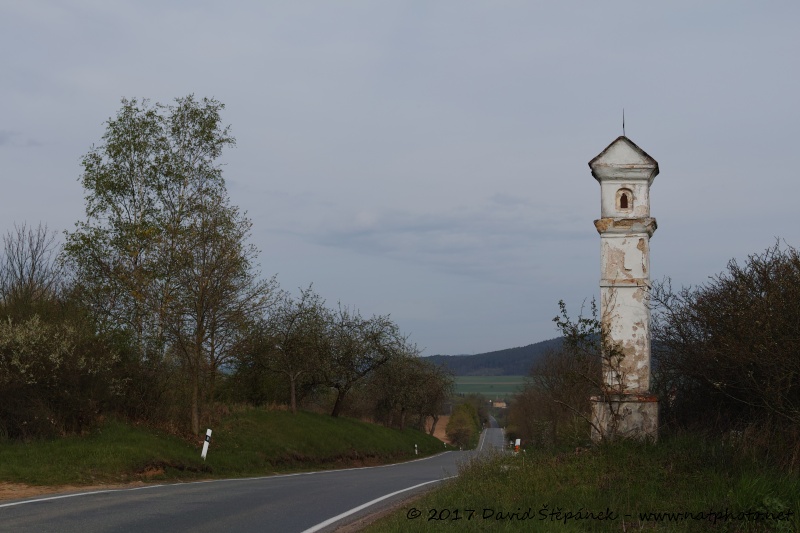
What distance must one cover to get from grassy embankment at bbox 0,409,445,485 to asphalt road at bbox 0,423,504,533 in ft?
9.87

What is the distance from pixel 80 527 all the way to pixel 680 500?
6.72 m

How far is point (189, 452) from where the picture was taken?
21672mm

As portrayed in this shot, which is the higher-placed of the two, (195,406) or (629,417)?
(629,417)

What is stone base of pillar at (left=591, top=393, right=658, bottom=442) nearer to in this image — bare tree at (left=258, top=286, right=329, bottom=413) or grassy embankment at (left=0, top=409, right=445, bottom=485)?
grassy embankment at (left=0, top=409, right=445, bottom=485)

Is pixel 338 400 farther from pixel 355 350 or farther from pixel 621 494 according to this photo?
pixel 621 494

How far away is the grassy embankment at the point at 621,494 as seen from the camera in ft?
26.2

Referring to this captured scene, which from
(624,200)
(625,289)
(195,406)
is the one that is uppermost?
(624,200)

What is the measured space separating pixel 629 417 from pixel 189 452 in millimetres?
13876

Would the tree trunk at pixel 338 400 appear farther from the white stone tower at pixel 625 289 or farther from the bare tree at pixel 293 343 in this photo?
the white stone tower at pixel 625 289

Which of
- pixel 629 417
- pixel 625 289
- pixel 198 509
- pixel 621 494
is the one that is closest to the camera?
pixel 621 494

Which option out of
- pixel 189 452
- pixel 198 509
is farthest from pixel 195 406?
pixel 198 509

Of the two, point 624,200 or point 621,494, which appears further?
point 624,200

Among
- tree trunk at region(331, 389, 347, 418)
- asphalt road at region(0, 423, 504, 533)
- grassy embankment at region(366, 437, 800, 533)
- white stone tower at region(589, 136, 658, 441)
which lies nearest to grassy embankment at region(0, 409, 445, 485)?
tree trunk at region(331, 389, 347, 418)

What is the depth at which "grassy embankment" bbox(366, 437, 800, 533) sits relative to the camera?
800 cm
